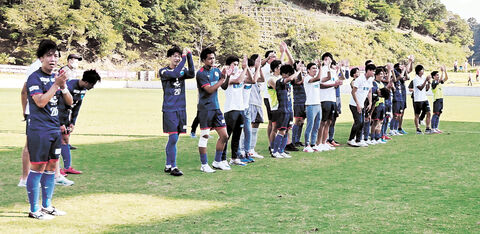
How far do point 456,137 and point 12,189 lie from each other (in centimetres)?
1111

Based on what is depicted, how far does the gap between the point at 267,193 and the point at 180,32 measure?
236ft

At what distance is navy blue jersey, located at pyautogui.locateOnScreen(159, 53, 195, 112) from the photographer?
7.50 metres

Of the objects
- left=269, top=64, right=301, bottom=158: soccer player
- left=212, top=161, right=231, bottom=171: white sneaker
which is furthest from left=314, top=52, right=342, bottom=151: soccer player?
left=212, top=161, right=231, bottom=171: white sneaker

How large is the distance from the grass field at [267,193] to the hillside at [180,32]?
185ft

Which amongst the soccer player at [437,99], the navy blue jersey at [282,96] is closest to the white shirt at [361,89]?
the navy blue jersey at [282,96]

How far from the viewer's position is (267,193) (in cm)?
646

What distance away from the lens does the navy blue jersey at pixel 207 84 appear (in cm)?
775

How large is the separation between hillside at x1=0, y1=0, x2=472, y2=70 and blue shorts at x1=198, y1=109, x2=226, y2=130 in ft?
190

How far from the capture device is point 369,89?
37.3ft

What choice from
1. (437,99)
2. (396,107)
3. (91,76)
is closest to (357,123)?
(396,107)

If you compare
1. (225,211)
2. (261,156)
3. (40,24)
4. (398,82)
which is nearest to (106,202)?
(225,211)

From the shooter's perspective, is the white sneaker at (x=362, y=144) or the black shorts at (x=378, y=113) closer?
the white sneaker at (x=362, y=144)

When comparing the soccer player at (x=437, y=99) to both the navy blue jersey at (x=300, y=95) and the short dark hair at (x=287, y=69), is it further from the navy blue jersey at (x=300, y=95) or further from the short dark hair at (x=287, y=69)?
the short dark hair at (x=287, y=69)

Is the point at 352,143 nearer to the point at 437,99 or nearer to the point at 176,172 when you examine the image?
the point at 437,99
